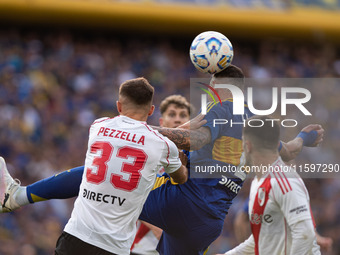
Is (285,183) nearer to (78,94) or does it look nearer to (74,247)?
(74,247)

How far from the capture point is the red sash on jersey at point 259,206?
18.4ft

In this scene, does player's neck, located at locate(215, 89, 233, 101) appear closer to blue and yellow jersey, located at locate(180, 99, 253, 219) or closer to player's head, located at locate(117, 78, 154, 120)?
blue and yellow jersey, located at locate(180, 99, 253, 219)

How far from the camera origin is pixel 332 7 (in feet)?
63.3

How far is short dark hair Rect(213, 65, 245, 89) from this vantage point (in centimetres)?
621

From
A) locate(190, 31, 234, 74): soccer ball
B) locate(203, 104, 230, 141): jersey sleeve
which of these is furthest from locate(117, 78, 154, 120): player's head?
locate(190, 31, 234, 74): soccer ball

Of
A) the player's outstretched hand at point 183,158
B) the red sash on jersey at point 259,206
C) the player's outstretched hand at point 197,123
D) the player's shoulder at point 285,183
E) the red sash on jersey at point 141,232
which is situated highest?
the player's outstretched hand at point 197,123

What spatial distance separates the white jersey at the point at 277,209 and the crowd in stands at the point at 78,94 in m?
6.73

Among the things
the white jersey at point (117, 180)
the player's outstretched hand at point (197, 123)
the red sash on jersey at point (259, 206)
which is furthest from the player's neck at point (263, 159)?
the white jersey at point (117, 180)

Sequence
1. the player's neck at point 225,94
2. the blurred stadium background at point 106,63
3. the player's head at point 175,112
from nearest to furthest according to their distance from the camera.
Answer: the player's neck at point 225,94, the player's head at point 175,112, the blurred stadium background at point 106,63

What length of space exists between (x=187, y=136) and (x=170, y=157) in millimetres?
514

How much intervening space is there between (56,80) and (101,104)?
133 centimetres

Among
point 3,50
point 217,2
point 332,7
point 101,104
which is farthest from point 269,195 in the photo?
point 332,7

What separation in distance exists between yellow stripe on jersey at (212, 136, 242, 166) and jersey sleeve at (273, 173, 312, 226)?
26.9 inches

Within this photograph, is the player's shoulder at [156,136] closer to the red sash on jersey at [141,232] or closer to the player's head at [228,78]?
the player's head at [228,78]
